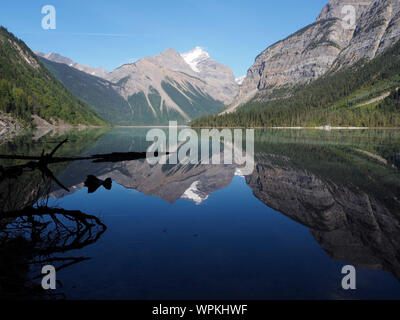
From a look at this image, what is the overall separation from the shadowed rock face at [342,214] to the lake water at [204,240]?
0.06 m

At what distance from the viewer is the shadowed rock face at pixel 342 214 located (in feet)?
32.0

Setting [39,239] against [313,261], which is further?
[39,239]

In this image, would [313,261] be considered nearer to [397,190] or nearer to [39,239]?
[39,239]

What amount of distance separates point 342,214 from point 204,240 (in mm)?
7482

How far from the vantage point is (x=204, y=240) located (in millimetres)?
10938

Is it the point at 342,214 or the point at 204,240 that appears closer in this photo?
the point at 204,240

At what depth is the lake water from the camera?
7.61 m

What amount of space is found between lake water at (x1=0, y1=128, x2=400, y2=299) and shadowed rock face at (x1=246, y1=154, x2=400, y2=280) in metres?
0.06

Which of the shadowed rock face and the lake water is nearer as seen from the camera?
the lake water

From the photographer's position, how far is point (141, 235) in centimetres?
1144

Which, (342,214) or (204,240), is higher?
(342,214)
